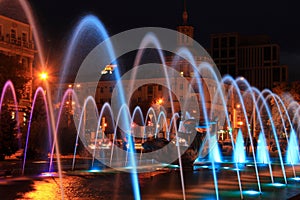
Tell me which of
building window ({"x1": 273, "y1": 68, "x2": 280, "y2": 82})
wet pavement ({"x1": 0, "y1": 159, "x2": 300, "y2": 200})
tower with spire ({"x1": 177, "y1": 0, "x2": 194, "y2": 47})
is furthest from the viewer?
building window ({"x1": 273, "y1": 68, "x2": 280, "y2": 82})

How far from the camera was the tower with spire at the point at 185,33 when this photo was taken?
4258 inches

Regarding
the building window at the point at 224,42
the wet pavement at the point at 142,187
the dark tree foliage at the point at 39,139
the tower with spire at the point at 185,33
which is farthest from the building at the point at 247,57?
the wet pavement at the point at 142,187

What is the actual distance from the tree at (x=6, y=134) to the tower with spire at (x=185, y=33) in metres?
83.5

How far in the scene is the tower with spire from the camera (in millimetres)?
108162

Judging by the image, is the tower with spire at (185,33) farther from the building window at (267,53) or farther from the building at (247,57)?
the building window at (267,53)

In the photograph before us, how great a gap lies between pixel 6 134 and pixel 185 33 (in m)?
89.7

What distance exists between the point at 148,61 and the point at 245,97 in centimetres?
2082

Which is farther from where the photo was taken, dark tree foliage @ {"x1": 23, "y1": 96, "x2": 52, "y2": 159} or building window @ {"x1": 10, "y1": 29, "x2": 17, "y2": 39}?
building window @ {"x1": 10, "y1": 29, "x2": 17, "y2": 39}

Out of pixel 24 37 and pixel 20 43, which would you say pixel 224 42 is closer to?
pixel 24 37

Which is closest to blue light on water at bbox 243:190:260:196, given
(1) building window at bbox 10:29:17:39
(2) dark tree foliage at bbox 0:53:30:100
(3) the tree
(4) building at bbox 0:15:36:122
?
(3) the tree

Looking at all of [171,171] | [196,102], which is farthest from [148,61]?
[171,171]

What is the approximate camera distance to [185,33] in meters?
111

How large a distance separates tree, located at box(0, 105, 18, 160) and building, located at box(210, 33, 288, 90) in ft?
442

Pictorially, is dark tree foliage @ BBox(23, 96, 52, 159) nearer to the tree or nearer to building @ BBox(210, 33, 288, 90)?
the tree
